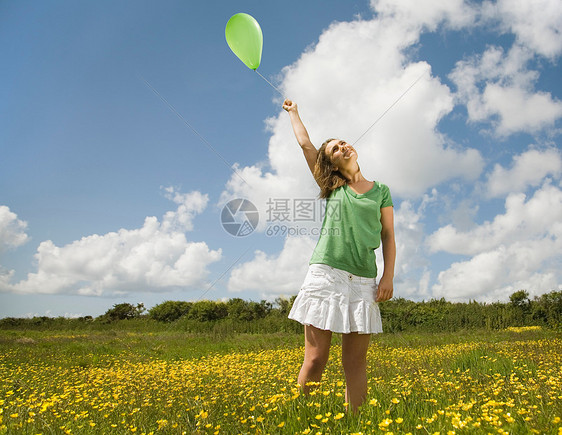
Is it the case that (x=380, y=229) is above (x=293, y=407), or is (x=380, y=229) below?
above

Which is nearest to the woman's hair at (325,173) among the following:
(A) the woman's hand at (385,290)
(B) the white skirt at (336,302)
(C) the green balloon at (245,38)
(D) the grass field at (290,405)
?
(B) the white skirt at (336,302)

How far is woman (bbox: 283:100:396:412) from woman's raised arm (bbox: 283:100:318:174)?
114mm

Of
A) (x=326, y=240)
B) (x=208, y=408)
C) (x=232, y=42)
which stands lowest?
(x=208, y=408)

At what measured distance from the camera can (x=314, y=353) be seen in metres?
Answer: 2.66

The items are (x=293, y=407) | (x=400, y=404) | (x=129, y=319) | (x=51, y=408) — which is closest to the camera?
(x=293, y=407)

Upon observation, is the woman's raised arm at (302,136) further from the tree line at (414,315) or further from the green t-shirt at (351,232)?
the tree line at (414,315)

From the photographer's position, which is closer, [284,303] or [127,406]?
[127,406]

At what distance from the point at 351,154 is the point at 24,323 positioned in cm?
2616

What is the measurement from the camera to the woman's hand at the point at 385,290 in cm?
274

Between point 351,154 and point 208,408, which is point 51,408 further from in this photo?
point 351,154

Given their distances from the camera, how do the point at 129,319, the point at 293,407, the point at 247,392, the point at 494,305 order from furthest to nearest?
the point at 129,319 < the point at 494,305 < the point at 247,392 < the point at 293,407

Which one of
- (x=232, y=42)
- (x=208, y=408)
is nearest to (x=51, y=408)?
(x=208, y=408)

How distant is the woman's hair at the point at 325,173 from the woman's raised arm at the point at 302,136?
7 centimetres

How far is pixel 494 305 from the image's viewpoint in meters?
19.2
